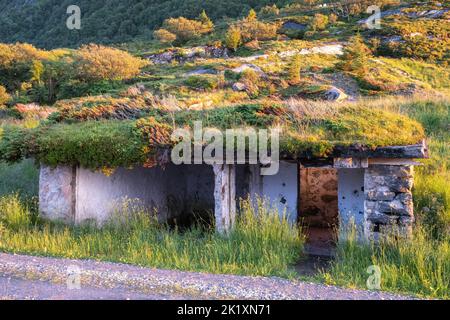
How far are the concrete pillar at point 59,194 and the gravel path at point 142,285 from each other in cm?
276

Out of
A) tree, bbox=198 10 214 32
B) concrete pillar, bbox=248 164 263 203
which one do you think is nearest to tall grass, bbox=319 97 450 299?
concrete pillar, bbox=248 164 263 203

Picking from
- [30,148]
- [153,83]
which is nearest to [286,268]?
[30,148]

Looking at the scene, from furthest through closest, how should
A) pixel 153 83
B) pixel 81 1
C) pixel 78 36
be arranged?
pixel 81 1 < pixel 78 36 < pixel 153 83

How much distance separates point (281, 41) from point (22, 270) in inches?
1133

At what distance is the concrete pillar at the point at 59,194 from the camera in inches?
407

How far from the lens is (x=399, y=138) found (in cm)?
887

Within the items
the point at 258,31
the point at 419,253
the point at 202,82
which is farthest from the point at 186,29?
the point at 419,253

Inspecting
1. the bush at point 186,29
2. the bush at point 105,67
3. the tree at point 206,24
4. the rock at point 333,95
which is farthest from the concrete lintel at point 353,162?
the tree at point 206,24

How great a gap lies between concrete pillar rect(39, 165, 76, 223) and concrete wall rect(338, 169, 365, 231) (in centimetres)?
572

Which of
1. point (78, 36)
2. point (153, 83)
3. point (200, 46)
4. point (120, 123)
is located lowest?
point (120, 123)

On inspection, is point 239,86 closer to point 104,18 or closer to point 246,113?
point 246,113

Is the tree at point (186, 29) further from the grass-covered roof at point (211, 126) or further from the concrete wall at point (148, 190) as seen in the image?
the grass-covered roof at point (211, 126)

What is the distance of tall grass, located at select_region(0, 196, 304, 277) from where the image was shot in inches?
314
